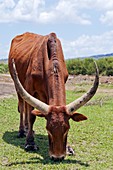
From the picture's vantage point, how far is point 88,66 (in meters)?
42.2

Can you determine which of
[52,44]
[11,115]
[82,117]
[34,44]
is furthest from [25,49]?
[11,115]

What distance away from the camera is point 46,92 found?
7.75 m

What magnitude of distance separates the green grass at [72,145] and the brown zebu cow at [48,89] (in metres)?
0.32

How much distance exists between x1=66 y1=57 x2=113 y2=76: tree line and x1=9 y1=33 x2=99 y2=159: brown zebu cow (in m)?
31.5

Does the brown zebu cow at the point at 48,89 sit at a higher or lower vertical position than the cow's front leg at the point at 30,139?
higher

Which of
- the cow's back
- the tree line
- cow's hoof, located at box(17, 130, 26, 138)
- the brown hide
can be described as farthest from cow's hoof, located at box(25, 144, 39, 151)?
the tree line

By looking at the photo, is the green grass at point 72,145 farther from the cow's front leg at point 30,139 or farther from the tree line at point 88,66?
the tree line at point 88,66

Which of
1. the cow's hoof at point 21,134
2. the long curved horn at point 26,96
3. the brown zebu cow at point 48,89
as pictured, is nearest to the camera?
the brown zebu cow at point 48,89

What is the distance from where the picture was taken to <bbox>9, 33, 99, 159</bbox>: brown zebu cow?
6.70 metres

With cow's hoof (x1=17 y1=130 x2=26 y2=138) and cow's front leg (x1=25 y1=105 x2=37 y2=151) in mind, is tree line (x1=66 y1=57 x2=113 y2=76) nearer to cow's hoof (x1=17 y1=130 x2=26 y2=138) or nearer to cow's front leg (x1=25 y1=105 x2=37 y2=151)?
cow's hoof (x1=17 y1=130 x2=26 y2=138)

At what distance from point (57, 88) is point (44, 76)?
597 millimetres

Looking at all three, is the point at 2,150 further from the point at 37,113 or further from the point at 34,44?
the point at 34,44

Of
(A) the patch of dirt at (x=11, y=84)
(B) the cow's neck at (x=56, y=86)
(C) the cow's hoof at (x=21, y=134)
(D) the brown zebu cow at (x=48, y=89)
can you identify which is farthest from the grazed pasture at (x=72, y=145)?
(A) the patch of dirt at (x=11, y=84)

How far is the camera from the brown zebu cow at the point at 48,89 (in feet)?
22.0
